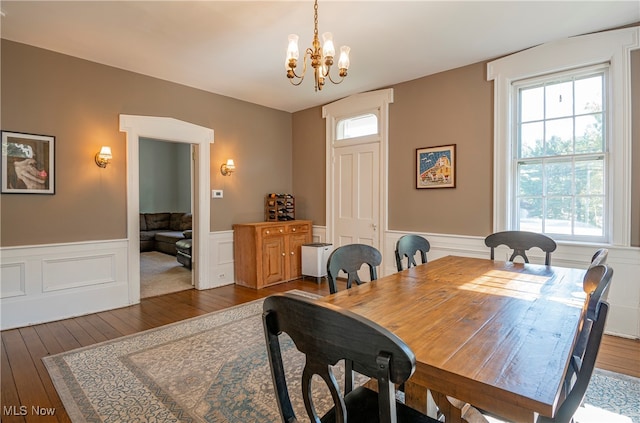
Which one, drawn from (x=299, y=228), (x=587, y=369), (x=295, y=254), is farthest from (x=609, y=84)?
(x=295, y=254)

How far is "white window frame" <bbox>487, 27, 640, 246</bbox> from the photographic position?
2914mm

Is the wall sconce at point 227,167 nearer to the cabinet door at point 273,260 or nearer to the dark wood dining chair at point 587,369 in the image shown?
the cabinet door at point 273,260

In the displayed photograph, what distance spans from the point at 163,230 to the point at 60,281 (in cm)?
513

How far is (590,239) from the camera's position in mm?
3166

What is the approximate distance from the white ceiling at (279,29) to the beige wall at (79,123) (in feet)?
0.72

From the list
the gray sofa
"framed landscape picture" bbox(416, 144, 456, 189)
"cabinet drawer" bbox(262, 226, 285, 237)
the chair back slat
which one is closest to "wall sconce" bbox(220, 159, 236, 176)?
"cabinet drawer" bbox(262, 226, 285, 237)

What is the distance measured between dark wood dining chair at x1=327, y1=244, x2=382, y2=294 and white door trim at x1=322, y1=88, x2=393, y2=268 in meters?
2.61

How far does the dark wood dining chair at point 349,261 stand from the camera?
70.9 inches

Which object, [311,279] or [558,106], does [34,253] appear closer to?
[311,279]

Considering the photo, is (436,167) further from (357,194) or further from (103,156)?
(103,156)

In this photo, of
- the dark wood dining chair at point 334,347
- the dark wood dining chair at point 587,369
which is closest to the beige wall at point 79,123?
the dark wood dining chair at point 334,347

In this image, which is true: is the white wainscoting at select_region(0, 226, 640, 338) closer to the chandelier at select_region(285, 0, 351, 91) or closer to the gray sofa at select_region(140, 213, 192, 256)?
the chandelier at select_region(285, 0, 351, 91)

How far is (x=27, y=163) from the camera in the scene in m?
3.28

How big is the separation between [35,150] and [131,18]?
Result: 173 centimetres
